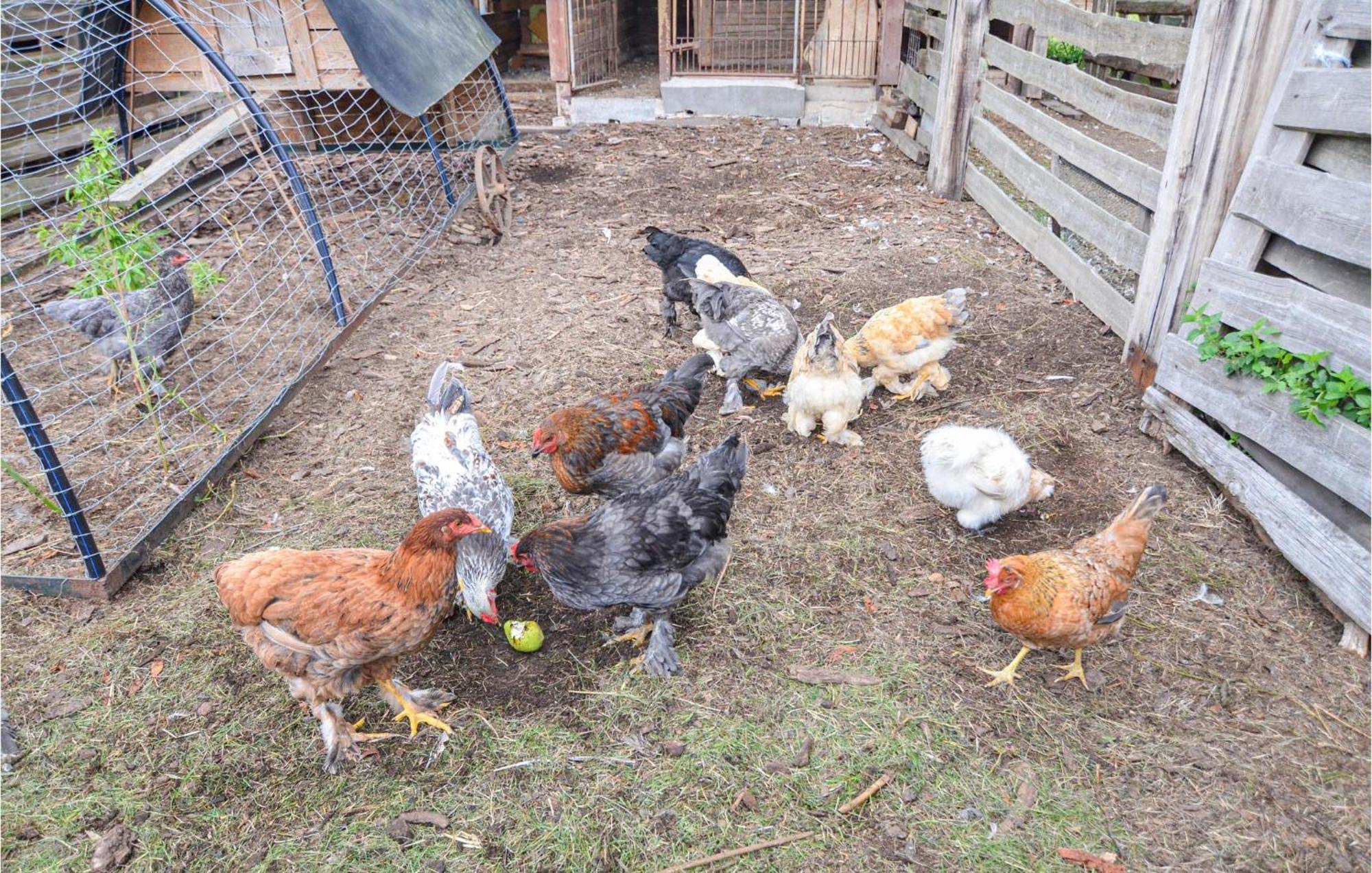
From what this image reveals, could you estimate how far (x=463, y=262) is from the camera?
6.99 m

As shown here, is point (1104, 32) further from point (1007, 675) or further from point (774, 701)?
point (774, 701)

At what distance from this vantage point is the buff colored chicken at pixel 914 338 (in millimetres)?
4598

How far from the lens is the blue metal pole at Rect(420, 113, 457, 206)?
669 cm

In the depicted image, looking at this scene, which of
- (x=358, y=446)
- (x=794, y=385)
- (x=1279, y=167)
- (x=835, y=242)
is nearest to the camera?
(x=1279, y=167)

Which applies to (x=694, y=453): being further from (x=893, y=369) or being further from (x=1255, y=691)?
(x=1255, y=691)

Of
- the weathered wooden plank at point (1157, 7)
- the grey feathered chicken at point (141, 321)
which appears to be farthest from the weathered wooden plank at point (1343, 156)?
the grey feathered chicken at point (141, 321)

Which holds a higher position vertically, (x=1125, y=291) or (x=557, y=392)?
(x=1125, y=291)

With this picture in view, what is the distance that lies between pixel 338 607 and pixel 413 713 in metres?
0.59

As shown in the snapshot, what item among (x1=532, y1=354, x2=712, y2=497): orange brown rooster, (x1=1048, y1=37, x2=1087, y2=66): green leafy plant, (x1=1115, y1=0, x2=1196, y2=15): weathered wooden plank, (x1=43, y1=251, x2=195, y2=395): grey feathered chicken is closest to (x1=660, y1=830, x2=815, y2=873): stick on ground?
(x1=532, y1=354, x2=712, y2=497): orange brown rooster

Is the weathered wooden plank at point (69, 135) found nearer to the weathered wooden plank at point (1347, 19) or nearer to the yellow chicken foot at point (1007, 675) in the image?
the yellow chicken foot at point (1007, 675)

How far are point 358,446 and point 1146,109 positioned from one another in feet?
16.5

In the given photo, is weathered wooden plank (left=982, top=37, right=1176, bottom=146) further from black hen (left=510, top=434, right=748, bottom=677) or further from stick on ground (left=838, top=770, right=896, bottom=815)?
stick on ground (left=838, top=770, right=896, bottom=815)

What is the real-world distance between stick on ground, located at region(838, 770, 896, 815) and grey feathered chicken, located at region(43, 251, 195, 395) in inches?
175

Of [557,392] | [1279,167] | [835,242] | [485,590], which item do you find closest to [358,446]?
[557,392]
